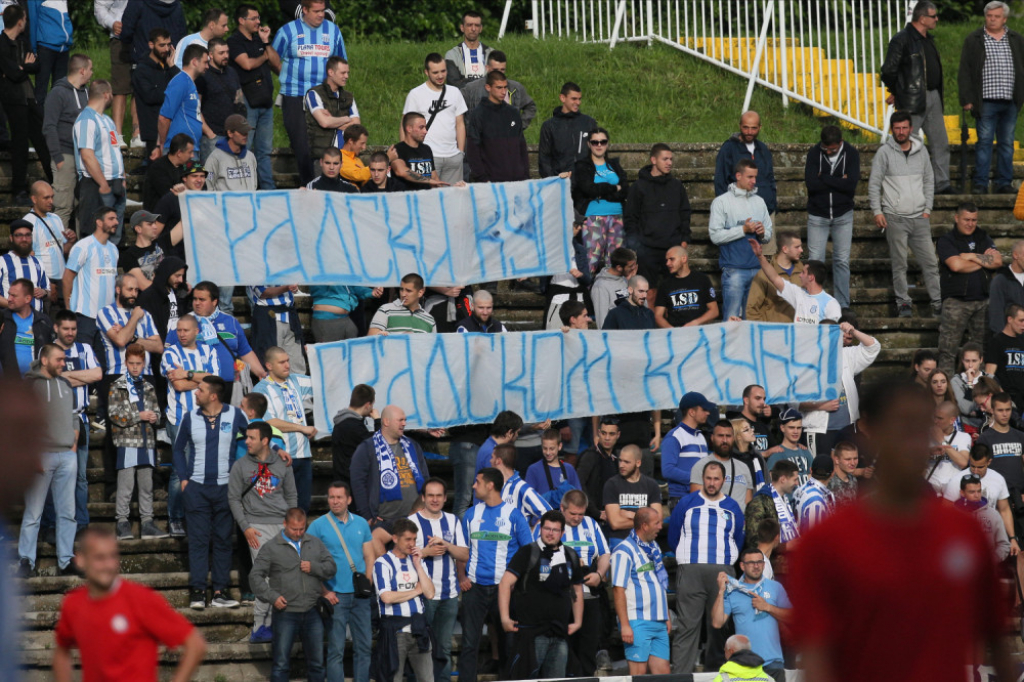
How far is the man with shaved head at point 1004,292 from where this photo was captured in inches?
582

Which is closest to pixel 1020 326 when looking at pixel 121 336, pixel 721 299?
pixel 721 299

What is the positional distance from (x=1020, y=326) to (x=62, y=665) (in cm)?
1100

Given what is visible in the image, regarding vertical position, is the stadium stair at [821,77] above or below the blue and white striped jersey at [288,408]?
above

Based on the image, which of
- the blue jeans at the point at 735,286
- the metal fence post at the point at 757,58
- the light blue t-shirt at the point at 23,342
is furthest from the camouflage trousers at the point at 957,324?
the light blue t-shirt at the point at 23,342

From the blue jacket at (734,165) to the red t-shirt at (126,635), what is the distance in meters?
10.9

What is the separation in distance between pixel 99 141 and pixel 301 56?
2530 mm

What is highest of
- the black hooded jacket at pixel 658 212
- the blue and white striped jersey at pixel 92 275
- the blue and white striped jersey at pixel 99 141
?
the blue and white striped jersey at pixel 99 141

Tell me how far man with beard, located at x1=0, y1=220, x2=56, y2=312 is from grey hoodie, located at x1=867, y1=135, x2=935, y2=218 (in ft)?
27.7

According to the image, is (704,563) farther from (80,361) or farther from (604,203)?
(80,361)

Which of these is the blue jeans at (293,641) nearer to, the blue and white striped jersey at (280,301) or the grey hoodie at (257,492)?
the grey hoodie at (257,492)

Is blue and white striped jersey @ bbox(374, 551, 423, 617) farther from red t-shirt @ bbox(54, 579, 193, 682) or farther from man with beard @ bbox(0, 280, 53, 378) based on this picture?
red t-shirt @ bbox(54, 579, 193, 682)

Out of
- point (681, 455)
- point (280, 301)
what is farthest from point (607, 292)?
point (280, 301)

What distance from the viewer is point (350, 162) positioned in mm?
15078

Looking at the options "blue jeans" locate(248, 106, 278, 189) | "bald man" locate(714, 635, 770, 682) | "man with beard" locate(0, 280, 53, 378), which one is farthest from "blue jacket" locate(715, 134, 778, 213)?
"man with beard" locate(0, 280, 53, 378)
